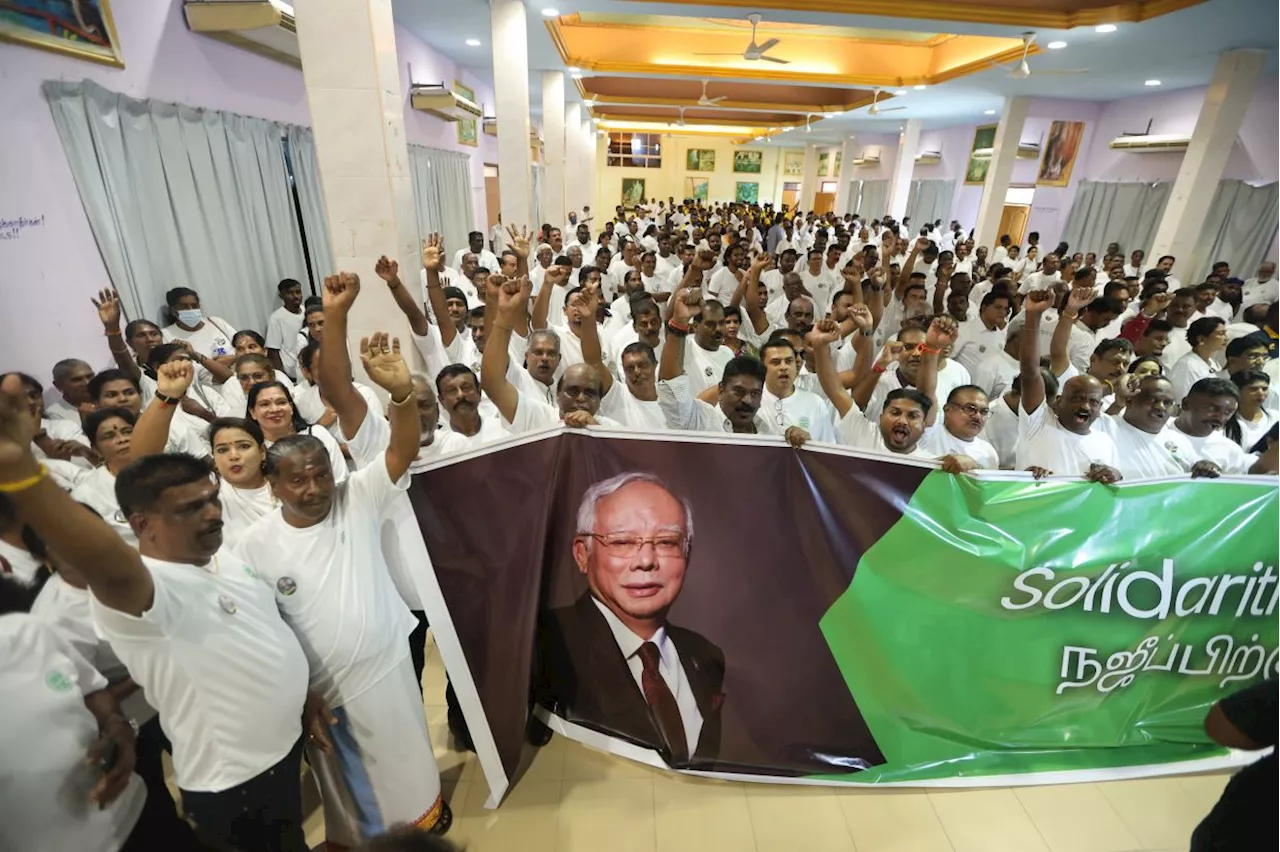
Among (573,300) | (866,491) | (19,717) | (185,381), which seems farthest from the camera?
(573,300)

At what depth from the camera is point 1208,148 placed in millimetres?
8961

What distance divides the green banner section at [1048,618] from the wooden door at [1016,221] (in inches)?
688

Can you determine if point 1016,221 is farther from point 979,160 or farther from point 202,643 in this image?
point 202,643

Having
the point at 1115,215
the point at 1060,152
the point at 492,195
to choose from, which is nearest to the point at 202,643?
the point at 492,195

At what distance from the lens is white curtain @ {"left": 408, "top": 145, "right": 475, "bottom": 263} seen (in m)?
9.71

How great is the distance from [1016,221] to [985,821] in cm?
1955

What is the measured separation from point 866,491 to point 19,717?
282cm

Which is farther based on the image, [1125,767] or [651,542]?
[1125,767]

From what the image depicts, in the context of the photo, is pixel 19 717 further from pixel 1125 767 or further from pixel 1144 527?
pixel 1125 767

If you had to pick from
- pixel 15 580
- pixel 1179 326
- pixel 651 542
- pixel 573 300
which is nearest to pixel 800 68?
pixel 1179 326

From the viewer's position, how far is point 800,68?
41.8 feet

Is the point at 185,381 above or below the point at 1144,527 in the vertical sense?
above

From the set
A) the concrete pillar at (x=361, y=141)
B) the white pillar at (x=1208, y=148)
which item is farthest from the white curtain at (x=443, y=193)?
the white pillar at (x=1208, y=148)

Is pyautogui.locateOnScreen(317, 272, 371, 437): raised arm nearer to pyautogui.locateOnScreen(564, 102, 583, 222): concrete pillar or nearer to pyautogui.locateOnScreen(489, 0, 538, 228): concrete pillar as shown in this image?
pyautogui.locateOnScreen(489, 0, 538, 228): concrete pillar
